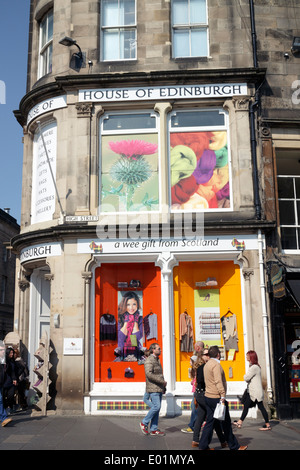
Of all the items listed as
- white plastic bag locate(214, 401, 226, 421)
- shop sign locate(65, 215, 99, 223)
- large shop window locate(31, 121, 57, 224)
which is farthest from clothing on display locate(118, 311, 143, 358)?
white plastic bag locate(214, 401, 226, 421)

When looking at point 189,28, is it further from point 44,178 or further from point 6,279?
point 6,279

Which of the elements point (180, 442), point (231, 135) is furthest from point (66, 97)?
point (180, 442)

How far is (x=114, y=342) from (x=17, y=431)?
3764mm

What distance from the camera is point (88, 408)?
12.4 meters

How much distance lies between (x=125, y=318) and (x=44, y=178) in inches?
201

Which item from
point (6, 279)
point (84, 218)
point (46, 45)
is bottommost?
point (84, 218)

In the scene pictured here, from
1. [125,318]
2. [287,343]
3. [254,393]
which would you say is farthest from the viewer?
[125,318]

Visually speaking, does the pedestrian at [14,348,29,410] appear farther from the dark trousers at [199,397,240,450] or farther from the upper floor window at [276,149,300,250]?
the upper floor window at [276,149,300,250]

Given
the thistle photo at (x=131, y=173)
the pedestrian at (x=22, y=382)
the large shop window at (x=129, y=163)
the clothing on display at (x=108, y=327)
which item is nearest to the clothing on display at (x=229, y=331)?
the clothing on display at (x=108, y=327)

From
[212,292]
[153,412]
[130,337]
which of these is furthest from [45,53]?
[153,412]

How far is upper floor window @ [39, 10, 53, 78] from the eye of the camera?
15.8 m

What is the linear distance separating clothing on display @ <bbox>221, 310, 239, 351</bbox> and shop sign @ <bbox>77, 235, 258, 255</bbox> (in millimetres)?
1877

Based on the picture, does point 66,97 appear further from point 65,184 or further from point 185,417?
point 185,417

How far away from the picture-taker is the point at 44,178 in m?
15.0
